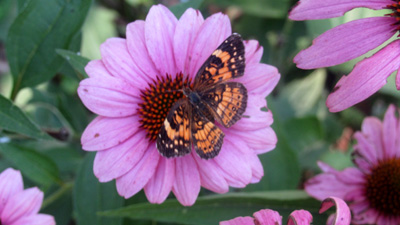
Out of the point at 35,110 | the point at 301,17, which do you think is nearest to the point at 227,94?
the point at 301,17

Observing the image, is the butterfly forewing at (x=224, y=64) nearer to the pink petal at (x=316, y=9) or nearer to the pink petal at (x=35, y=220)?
the pink petal at (x=316, y=9)

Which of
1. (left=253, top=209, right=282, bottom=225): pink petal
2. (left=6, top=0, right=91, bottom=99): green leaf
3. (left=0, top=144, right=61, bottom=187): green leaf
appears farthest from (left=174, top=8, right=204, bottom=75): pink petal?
(left=0, top=144, right=61, bottom=187): green leaf

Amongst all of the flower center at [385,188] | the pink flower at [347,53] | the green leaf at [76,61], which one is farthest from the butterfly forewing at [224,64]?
the flower center at [385,188]

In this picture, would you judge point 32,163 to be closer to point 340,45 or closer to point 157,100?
point 157,100

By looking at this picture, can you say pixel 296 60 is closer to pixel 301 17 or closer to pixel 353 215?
pixel 301 17

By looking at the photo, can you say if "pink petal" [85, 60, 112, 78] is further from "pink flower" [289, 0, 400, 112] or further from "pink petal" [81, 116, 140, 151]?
→ "pink flower" [289, 0, 400, 112]

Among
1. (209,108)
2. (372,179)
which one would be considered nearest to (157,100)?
(209,108)
